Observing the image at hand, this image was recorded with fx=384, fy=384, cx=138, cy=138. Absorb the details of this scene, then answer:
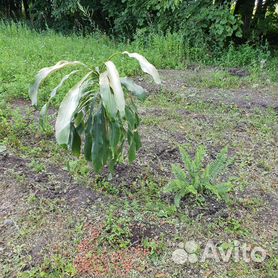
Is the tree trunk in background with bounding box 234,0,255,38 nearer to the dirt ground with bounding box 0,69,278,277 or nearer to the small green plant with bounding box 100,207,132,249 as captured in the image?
the dirt ground with bounding box 0,69,278,277

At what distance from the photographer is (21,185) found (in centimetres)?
287

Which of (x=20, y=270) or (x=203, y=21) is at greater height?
(x=203, y=21)

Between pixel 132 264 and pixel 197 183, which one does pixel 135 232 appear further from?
pixel 197 183

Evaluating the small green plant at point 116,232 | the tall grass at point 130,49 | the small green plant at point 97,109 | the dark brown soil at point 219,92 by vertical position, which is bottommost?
the small green plant at point 116,232

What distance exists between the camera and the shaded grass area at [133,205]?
2318mm

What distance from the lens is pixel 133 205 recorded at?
270 cm

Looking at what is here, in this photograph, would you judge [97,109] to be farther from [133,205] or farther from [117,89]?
[133,205]

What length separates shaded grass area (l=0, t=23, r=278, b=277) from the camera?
2.32 metres

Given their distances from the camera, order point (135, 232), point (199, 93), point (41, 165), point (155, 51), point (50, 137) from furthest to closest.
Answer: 1. point (155, 51)
2. point (199, 93)
3. point (50, 137)
4. point (41, 165)
5. point (135, 232)

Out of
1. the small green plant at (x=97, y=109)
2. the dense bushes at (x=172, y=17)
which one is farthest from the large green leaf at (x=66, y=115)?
the dense bushes at (x=172, y=17)

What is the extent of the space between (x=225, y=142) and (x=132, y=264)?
1702 millimetres

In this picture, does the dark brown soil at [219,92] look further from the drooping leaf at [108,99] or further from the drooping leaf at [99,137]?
the drooping leaf at [108,99]

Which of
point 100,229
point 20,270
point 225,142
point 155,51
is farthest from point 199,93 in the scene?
point 20,270

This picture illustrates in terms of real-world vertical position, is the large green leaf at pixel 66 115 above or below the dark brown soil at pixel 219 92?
above
